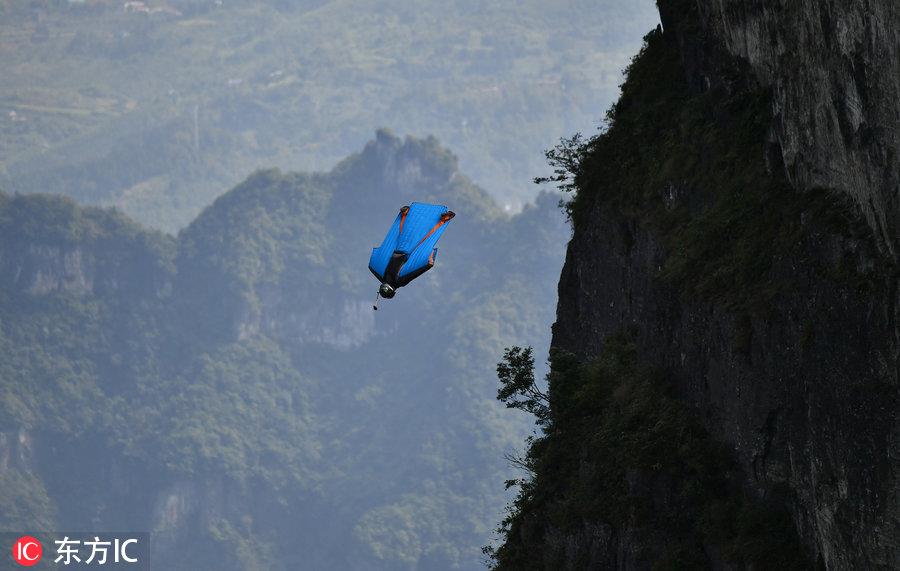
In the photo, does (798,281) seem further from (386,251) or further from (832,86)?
(386,251)

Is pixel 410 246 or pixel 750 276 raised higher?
pixel 410 246

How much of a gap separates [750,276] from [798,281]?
199cm

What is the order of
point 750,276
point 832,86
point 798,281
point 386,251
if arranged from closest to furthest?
point 832,86
point 798,281
point 750,276
point 386,251

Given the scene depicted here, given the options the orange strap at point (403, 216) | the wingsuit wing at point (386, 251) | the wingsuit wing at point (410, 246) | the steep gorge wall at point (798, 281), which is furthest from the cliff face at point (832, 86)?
the wingsuit wing at point (386, 251)

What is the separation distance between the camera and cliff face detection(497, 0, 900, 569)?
75.1 feet

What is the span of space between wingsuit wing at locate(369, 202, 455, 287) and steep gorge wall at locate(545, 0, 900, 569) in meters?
3.69

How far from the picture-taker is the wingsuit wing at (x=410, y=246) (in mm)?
32844

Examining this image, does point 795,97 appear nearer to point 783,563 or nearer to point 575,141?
point 783,563

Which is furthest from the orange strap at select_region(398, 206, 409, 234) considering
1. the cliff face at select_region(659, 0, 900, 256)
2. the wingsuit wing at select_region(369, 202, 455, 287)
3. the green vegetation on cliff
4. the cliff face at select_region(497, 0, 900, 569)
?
the cliff face at select_region(659, 0, 900, 256)

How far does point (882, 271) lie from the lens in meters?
22.8

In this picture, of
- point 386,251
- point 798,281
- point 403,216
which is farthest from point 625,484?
point 403,216

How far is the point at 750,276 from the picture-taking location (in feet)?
89.9

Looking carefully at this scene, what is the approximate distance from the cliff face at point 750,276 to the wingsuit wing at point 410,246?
358 cm

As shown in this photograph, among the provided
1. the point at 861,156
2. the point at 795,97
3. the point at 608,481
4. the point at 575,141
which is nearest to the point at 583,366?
the point at 608,481
